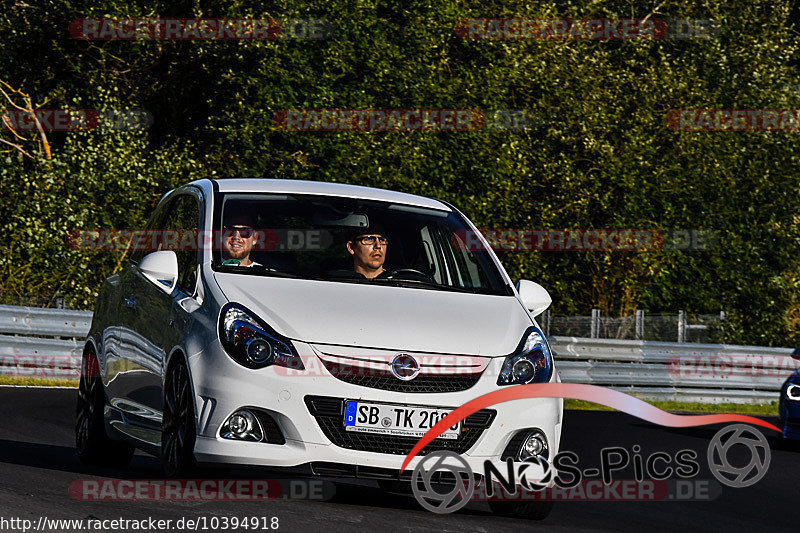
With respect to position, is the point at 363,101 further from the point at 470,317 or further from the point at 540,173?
the point at 470,317

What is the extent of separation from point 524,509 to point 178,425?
1.93 meters

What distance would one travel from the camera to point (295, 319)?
7.07 m

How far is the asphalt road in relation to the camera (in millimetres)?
6852

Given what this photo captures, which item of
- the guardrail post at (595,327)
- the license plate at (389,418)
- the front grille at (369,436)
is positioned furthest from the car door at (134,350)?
the guardrail post at (595,327)

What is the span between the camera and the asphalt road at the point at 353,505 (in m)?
6.85

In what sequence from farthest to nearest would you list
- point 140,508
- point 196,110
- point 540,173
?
point 196,110
point 540,173
point 140,508

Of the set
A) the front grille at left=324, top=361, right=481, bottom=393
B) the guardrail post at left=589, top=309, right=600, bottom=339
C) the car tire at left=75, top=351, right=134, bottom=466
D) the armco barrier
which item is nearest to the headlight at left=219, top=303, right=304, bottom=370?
the front grille at left=324, top=361, right=481, bottom=393

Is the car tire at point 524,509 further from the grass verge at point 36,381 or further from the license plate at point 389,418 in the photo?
the grass verge at point 36,381

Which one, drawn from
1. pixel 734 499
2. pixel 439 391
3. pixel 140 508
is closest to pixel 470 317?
pixel 439 391

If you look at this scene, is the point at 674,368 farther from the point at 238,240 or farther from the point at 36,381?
the point at 238,240

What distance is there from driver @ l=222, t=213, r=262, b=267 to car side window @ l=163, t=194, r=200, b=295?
0.18m

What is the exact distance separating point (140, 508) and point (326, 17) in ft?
71.0

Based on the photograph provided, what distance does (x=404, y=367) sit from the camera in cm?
701

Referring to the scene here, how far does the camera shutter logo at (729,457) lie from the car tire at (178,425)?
5261mm
